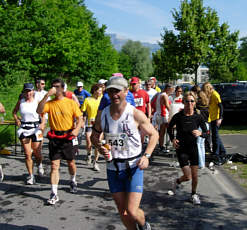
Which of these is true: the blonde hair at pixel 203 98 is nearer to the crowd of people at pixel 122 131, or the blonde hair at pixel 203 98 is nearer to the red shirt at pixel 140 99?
the crowd of people at pixel 122 131

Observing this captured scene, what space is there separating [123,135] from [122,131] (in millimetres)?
44

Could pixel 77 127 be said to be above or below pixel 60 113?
below

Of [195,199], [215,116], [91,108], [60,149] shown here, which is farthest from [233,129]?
[60,149]

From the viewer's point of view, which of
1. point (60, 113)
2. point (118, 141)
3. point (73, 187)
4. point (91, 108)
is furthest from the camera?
point (91, 108)

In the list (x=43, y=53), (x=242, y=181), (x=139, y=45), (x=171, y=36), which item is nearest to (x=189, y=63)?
(x=171, y=36)

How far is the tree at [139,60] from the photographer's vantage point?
307ft

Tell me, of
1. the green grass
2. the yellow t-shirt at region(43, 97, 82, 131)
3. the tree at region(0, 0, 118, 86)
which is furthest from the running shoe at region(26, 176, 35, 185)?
the tree at region(0, 0, 118, 86)

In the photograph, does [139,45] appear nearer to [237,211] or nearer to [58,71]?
[58,71]

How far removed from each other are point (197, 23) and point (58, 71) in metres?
12.4

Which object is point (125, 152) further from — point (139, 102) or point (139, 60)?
point (139, 60)

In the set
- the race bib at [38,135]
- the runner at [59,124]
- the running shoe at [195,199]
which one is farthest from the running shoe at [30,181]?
the running shoe at [195,199]

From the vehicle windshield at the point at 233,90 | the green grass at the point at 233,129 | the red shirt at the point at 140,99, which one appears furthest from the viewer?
the vehicle windshield at the point at 233,90

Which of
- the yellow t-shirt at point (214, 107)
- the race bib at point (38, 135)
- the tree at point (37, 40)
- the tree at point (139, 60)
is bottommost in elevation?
the race bib at point (38, 135)

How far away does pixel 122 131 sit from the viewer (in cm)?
358
